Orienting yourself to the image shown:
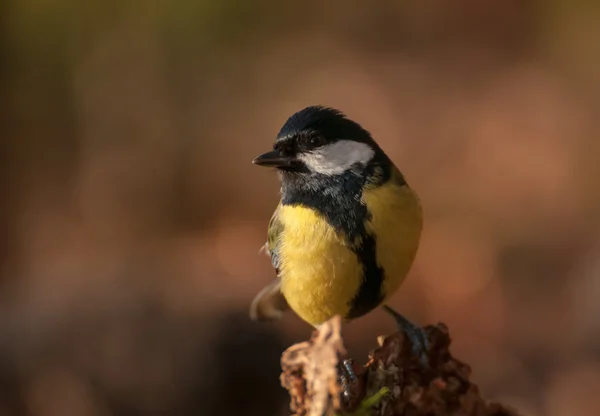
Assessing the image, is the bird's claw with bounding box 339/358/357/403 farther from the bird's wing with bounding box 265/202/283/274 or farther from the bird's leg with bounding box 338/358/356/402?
the bird's wing with bounding box 265/202/283/274

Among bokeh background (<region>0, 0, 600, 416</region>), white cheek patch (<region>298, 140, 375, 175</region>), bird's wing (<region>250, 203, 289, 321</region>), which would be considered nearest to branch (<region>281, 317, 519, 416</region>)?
white cheek patch (<region>298, 140, 375, 175</region>)

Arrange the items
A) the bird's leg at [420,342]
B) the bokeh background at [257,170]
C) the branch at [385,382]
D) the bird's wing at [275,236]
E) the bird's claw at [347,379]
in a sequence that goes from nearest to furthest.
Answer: the branch at [385,382] < the bird's claw at [347,379] < the bird's leg at [420,342] < the bird's wing at [275,236] < the bokeh background at [257,170]

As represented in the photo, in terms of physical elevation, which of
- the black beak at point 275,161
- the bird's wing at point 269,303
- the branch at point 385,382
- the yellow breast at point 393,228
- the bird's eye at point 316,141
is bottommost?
the bird's wing at point 269,303

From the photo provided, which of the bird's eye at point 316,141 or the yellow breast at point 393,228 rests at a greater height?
the bird's eye at point 316,141

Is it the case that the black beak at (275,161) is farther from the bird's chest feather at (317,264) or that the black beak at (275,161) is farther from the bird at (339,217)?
the bird's chest feather at (317,264)

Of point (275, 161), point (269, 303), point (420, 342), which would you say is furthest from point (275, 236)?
point (420, 342)

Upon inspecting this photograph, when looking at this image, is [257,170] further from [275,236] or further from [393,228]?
[393,228]

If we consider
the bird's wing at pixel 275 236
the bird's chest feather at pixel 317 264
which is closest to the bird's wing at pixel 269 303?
the bird's wing at pixel 275 236
